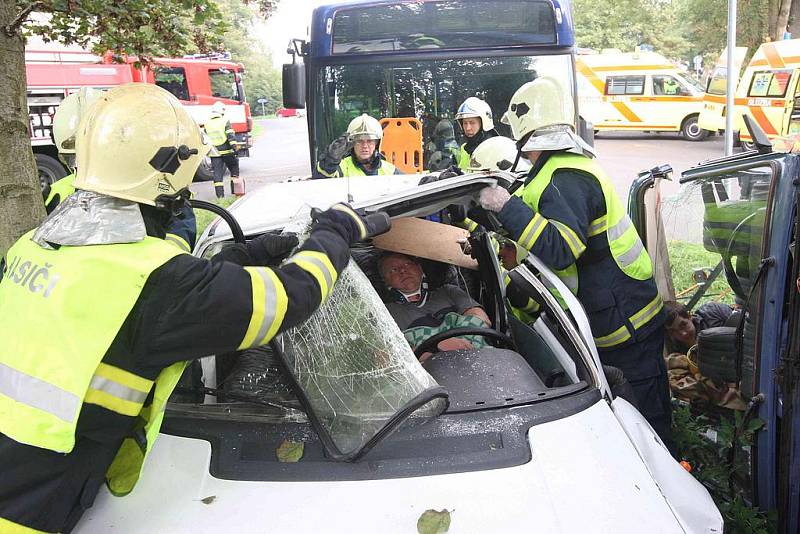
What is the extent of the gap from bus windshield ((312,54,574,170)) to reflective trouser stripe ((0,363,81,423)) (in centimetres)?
493

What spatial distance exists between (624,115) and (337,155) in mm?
16710

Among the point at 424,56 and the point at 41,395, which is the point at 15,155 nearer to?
the point at 41,395

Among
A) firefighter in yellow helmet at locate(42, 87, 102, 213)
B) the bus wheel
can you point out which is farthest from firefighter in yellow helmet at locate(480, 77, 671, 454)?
the bus wheel

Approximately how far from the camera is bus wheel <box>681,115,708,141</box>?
1953cm

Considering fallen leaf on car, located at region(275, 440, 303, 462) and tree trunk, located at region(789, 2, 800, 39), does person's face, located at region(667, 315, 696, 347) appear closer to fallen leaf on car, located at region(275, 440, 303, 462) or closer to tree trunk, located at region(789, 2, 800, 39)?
fallen leaf on car, located at region(275, 440, 303, 462)

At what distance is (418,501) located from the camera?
1.72m

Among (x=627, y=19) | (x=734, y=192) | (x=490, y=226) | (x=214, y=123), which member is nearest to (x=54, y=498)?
(x=490, y=226)

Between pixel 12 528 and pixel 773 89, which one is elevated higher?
pixel 773 89

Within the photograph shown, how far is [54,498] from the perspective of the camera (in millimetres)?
1614

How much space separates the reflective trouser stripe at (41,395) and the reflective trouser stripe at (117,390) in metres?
0.05

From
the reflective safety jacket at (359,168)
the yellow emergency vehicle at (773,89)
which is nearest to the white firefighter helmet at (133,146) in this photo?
the reflective safety jacket at (359,168)

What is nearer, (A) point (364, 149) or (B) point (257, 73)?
(A) point (364, 149)

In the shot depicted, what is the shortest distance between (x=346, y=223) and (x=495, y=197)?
92 centimetres

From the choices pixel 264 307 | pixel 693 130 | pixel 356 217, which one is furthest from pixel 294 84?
pixel 693 130
